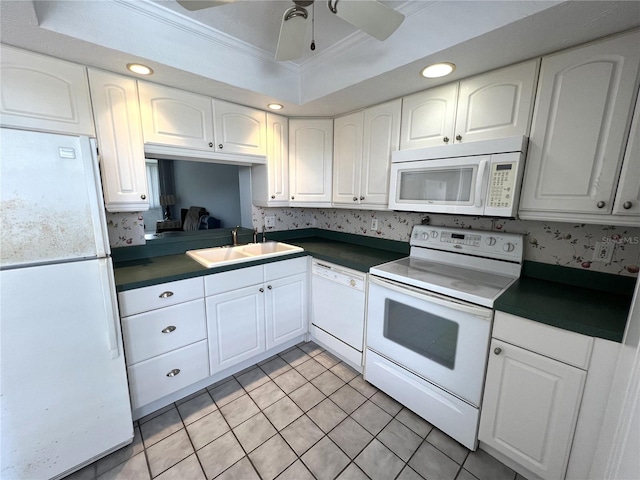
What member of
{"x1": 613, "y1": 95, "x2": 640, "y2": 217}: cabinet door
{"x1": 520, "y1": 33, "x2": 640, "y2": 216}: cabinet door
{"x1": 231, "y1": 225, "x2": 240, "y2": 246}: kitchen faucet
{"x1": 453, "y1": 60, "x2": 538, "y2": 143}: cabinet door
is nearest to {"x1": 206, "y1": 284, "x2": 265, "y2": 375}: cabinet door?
{"x1": 231, "y1": 225, "x2": 240, "y2": 246}: kitchen faucet

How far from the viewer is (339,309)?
211cm

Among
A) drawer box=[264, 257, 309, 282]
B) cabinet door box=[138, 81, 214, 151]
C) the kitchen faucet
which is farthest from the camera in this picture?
the kitchen faucet

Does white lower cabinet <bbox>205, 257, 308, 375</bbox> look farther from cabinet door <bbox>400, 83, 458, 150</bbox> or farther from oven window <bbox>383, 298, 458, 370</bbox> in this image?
cabinet door <bbox>400, 83, 458, 150</bbox>

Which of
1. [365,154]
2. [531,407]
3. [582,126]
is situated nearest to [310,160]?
[365,154]

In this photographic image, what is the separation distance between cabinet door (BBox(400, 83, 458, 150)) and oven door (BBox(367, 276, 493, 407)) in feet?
3.27

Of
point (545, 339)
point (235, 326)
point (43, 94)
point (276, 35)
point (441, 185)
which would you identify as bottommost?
point (235, 326)

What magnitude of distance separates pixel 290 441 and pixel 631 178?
2159 mm

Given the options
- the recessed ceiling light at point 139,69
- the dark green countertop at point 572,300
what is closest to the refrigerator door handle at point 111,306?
the recessed ceiling light at point 139,69

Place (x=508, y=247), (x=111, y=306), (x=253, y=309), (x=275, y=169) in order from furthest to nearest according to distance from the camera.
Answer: (x=275, y=169), (x=253, y=309), (x=508, y=247), (x=111, y=306)

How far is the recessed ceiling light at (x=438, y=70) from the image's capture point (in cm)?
144

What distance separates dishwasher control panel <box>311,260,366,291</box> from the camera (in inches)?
75.7

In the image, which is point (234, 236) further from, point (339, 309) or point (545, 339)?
point (545, 339)

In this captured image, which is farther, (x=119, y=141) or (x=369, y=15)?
(x=119, y=141)

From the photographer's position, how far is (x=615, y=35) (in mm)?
1122
